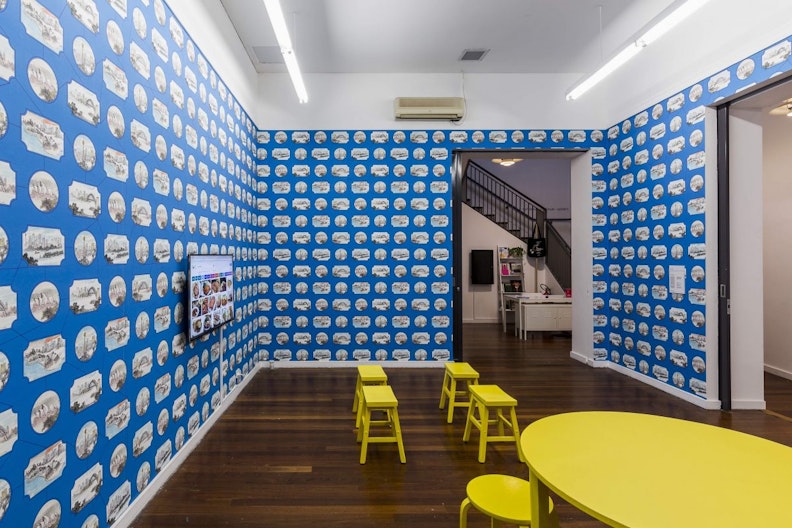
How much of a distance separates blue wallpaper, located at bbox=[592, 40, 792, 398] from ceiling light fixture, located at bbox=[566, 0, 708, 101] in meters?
0.92

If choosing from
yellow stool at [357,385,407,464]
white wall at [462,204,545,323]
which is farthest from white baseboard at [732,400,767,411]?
white wall at [462,204,545,323]

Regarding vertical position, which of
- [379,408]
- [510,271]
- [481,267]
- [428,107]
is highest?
[428,107]

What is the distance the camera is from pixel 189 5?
325 centimetres

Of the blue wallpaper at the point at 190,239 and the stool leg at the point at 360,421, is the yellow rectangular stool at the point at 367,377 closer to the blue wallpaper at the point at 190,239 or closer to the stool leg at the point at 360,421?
the stool leg at the point at 360,421

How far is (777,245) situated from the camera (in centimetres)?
507

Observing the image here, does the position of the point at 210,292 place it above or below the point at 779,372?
above

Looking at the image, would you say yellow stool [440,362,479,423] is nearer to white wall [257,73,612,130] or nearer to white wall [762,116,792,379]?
white wall [257,73,612,130]

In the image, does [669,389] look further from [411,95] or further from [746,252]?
[411,95]

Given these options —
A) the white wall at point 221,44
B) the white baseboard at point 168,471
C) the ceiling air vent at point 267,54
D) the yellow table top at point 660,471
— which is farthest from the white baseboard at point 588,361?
the ceiling air vent at point 267,54

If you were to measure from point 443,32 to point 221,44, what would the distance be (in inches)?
96.0

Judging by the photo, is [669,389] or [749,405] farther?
[669,389]

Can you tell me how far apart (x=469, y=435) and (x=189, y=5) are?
13.7 feet

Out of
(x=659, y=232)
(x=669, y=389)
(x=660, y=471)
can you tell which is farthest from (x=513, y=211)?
(x=660, y=471)

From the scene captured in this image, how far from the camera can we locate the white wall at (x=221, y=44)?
327cm
